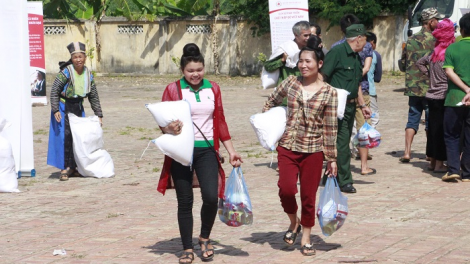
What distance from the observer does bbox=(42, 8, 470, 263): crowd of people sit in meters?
6.32

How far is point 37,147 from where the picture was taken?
13.4 m

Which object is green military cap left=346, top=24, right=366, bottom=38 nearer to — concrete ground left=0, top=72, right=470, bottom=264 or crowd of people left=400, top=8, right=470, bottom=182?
crowd of people left=400, top=8, right=470, bottom=182

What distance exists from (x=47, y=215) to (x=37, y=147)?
5331 mm

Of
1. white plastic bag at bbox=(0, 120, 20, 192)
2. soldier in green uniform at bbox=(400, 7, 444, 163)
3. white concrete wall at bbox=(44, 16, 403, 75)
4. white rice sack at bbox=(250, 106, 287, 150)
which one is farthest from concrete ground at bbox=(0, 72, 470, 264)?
white concrete wall at bbox=(44, 16, 403, 75)

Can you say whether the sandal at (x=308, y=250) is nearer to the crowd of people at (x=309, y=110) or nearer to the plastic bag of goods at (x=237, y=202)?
the crowd of people at (x=309, y=110)

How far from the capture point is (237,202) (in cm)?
633

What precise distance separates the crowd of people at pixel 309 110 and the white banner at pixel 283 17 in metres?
5.97

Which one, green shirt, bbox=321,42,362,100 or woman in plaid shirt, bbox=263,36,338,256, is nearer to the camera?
woman in plaid shirt, bbox=263,36,338,256

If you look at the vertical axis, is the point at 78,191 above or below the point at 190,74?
below

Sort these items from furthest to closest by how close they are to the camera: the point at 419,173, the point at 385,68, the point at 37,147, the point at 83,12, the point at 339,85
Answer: the point at 83,12, the point at 385,68, the point at 37,147, the point at 419,173, the point at 339,85

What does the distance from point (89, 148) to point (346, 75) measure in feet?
11.5

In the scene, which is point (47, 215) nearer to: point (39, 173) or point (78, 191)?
point (78, 191)

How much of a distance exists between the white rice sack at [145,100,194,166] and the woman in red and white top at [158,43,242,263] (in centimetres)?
14

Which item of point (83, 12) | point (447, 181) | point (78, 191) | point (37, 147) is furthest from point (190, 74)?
point (83, 12)
